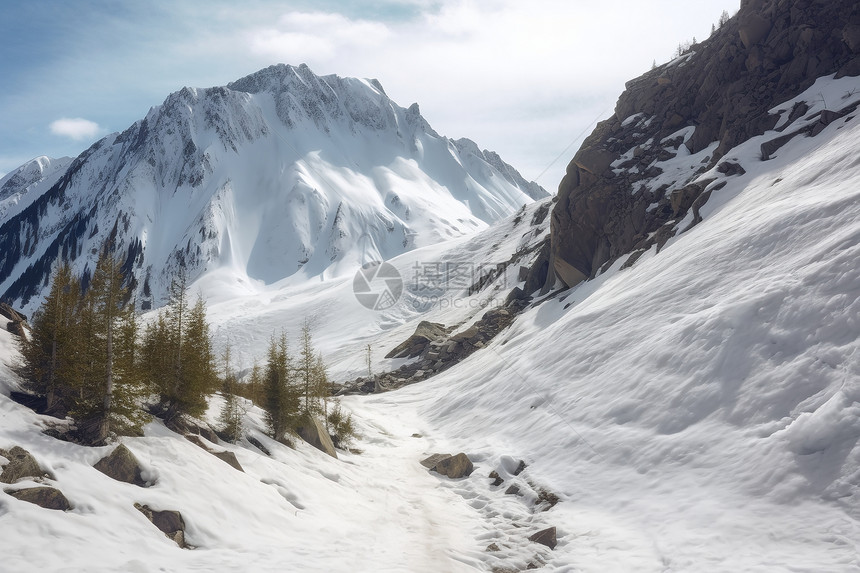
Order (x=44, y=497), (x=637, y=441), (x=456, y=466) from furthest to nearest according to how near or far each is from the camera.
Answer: (x=456, y=466)
(x=637, y=441)
(x=44, y=497)

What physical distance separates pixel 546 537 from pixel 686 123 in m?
53.7

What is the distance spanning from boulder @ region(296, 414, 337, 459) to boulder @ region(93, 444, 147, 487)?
11.0 m

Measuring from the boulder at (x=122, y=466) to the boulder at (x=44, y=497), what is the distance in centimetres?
198

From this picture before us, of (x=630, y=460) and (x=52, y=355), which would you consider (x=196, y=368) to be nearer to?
(x=52, y=355)

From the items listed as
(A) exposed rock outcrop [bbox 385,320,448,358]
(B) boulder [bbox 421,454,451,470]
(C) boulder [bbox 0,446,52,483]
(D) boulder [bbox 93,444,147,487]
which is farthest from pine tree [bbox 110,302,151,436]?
(A) exposed rock outcrop [bbox 385,320,448,358]

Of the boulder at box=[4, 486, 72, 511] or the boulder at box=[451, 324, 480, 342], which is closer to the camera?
the boulder at box=[4, 486, 72, 511]

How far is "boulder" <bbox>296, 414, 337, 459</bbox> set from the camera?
80.7ft

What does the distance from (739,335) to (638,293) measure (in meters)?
11.8

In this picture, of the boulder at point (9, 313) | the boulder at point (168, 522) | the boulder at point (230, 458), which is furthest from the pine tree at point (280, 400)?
the boulder at point (168, 522)

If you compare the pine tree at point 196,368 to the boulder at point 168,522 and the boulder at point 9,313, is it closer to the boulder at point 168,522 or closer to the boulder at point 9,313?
the boulder at point 9,313

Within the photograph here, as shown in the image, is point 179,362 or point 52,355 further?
point 179,362

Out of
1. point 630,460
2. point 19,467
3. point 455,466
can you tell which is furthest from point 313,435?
point 630,460

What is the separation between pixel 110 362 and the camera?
14.9 m

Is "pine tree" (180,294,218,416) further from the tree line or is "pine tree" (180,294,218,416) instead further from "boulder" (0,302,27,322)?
"boulder" (0,302,27,322)
